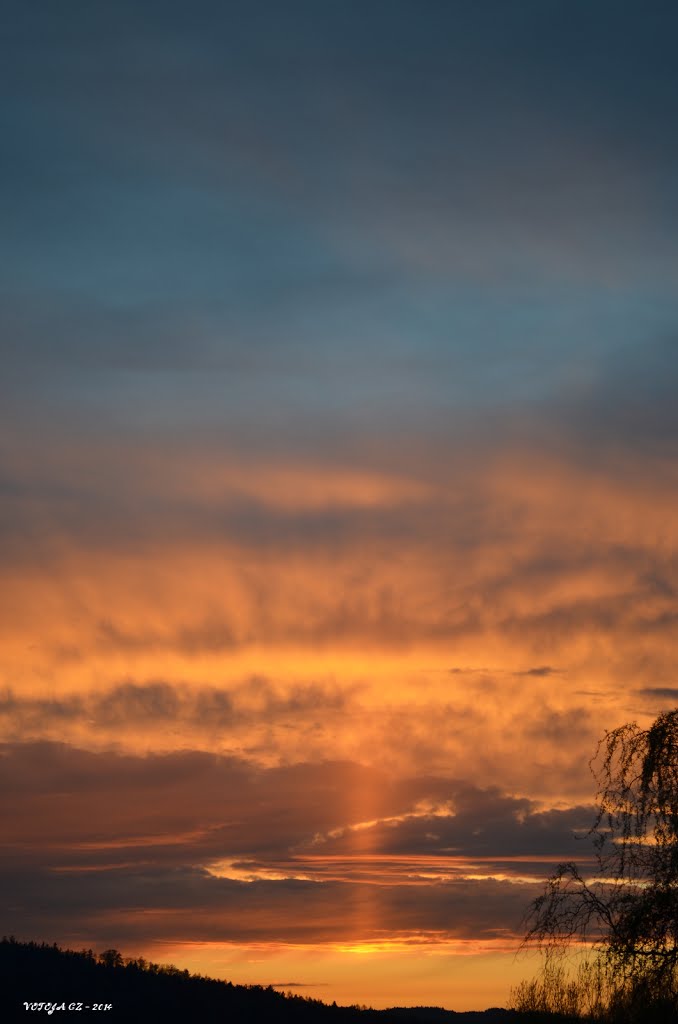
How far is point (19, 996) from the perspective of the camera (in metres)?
47.0

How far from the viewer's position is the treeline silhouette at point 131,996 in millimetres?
46719

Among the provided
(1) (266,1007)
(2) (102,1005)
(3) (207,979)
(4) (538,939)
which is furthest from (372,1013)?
(4) (538,939)

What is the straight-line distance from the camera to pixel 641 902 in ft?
91.6

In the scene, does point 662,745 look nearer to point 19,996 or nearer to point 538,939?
point 538,939

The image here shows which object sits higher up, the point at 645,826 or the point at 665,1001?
the point at 645,826

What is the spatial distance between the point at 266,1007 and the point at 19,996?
12146mm

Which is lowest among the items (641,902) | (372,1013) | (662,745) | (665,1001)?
(372,1013)

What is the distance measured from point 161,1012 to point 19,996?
642cm

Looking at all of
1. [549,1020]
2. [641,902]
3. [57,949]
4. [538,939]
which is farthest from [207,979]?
Answer: [641,902]


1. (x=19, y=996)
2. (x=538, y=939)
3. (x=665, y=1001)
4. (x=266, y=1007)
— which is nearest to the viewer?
(x=665, y=1001)

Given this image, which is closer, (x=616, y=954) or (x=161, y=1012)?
(x=616, y=954)

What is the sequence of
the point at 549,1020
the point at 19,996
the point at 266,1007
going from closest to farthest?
the point at 549,1020 → the point at 19,996 → the point at 266,1007

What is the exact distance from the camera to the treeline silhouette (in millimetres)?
46719

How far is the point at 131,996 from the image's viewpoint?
50.3m
